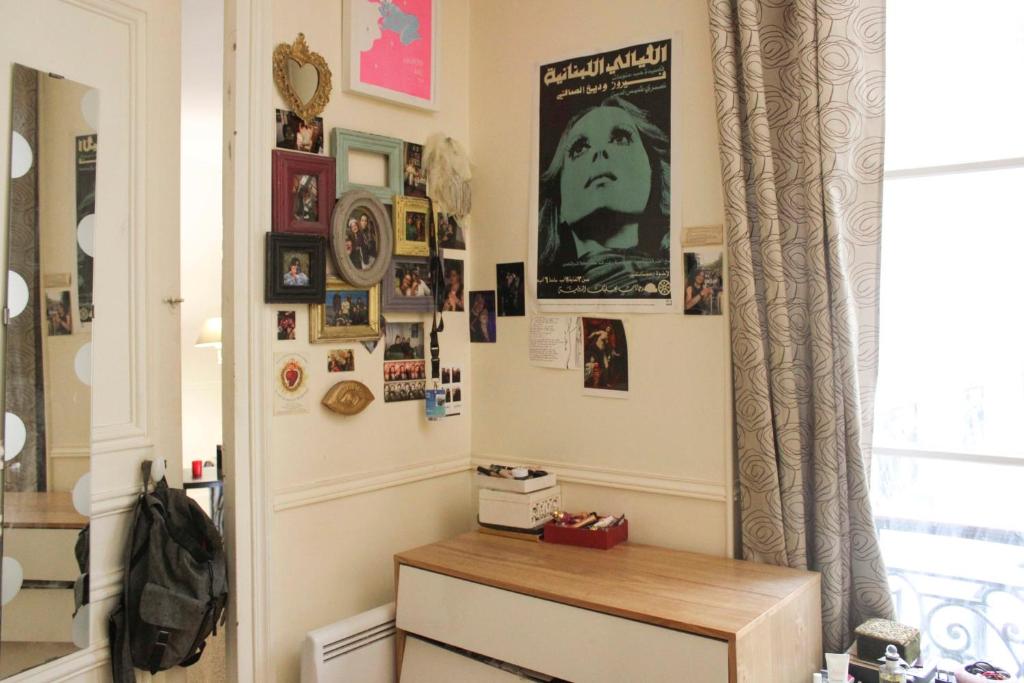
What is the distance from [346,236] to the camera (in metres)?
2.33

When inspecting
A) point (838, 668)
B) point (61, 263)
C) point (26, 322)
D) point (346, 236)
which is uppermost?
point (346, 236)

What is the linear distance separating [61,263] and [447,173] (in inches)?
48.8

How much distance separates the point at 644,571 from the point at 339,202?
1.32 metres

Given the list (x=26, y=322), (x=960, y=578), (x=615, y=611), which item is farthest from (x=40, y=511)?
(x=960, y=578)

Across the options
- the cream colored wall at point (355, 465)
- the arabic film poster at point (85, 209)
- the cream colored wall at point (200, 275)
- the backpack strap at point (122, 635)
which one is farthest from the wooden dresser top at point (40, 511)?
the cream colored wall at point (200, 275)

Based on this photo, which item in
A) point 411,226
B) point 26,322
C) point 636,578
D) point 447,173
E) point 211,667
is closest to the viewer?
point 26,322

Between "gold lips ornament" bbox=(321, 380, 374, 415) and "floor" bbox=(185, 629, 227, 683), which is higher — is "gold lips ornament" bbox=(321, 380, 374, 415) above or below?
above

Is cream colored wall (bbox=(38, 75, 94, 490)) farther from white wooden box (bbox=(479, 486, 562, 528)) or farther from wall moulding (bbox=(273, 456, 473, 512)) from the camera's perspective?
white wooden box (bbox=(479, 486, 562, 528))

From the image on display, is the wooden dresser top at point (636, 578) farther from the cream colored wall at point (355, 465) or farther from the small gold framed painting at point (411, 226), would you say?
the small gold framed painting at point (411, 226)

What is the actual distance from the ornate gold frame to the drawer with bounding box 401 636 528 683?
1.51m

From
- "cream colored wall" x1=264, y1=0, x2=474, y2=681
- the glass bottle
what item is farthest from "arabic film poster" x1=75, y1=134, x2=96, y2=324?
the glass bottle

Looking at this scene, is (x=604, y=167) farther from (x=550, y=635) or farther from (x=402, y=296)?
(x=550, y=635)

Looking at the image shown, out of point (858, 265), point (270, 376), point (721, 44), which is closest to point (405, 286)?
point (270, 376)

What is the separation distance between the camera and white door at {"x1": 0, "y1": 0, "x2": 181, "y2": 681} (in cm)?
188
